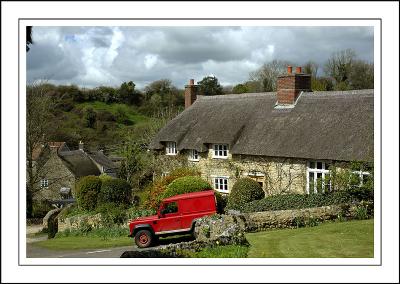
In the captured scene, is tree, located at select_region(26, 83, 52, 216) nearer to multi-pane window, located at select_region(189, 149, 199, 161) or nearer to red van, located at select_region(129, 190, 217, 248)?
multi-pane window, located at select_region(189, 149, 199, 161)

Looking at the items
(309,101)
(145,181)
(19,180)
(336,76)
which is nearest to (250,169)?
(309,101)

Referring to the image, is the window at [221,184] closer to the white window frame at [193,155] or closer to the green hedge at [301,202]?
the white window frame at [193,155]

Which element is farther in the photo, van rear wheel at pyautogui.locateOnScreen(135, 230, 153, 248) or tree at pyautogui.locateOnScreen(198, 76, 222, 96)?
tree at pyautogui.locateOnScreen(198, 76, 222, 96)

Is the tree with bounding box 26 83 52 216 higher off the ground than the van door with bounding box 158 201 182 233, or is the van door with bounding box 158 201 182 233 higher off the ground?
the tree with bounding box 26 83 52 216

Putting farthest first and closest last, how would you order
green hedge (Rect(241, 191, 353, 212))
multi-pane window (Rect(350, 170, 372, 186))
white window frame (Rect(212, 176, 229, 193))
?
1. white window frame (Rect(212, 176, 229, 193))
2. multi-pane window (Rect(350, 170, 372, 186))
3. green hedge (Rect(241, 191, 353, 212))

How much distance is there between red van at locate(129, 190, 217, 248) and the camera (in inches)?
613

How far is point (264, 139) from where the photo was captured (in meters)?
23.0

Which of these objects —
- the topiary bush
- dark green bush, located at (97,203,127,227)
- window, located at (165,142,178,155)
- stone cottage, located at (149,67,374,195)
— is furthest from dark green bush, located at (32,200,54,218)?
the topiary bush

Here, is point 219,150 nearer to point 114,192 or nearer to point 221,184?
point 221,184

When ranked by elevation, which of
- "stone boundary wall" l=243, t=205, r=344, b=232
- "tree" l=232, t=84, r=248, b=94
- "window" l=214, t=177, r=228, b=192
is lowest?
"stone boundary wall" l=243, t=205, r=344, b=232

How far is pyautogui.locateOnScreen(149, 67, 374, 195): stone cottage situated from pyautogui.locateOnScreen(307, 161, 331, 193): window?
0.07ft

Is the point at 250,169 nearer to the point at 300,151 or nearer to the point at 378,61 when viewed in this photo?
the point at 300,151

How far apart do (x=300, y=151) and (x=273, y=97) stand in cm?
554

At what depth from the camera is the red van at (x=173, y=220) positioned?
1556cm
